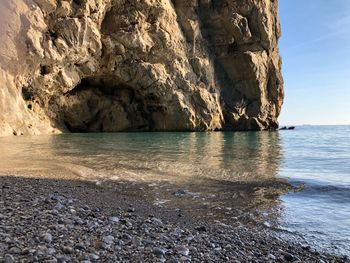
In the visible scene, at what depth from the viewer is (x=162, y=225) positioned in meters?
6.74

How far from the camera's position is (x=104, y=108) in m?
51.6

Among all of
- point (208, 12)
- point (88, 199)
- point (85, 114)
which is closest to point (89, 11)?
point (85, 114)

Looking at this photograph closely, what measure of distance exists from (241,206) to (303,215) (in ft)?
4.72

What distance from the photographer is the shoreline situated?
4.78 metres

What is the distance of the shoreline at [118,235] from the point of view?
4781 millimetres

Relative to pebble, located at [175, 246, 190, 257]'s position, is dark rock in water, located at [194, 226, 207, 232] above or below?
below

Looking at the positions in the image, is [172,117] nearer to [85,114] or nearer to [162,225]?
[85,114]

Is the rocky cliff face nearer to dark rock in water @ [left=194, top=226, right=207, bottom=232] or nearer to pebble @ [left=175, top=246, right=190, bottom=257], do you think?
dark rock in water @ [left=194, top=226, right=207, bottom=232]

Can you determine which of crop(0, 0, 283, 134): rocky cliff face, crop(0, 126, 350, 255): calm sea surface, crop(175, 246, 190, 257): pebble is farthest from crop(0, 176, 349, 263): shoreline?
crop(0, 0, 283, 134): rocky cliff face

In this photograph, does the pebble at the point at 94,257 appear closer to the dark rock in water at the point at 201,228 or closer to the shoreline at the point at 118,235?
the shoreline at the point at 118,235

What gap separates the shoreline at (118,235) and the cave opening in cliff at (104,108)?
135ft

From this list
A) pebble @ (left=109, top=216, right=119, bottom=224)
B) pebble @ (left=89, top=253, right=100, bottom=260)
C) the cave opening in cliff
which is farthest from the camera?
the cave opening in cliff

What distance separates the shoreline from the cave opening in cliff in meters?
41.3

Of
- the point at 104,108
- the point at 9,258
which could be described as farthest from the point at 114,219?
the point at 104,108
